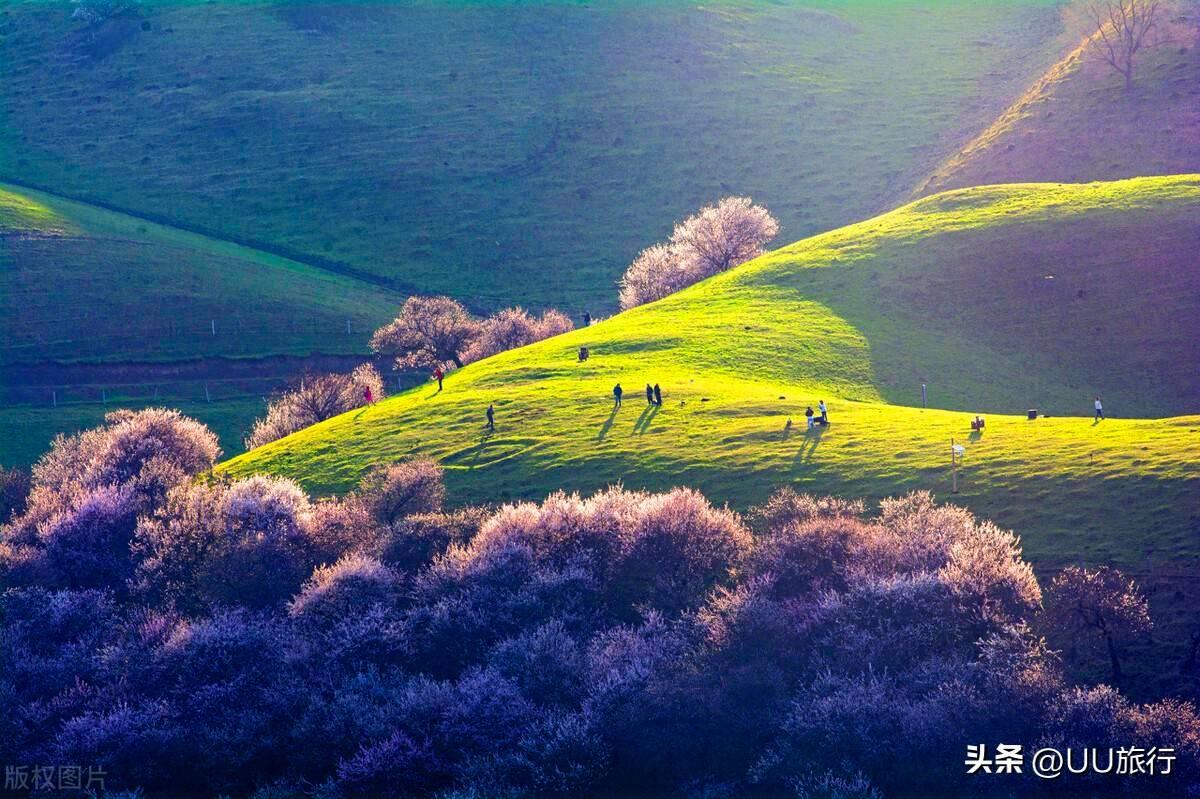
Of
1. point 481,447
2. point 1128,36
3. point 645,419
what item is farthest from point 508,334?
point 1128,36

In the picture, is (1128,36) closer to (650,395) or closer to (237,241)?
(650,395)

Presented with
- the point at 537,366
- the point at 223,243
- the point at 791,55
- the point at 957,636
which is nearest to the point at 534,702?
the point at 957,636

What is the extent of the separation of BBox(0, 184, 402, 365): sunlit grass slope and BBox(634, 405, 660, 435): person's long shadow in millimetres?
47548

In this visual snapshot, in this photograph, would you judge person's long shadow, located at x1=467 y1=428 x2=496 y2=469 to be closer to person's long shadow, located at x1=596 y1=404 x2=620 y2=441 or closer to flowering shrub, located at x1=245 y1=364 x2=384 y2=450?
person's long shadow, located at x1=596 y1=404 x2=620 y2=441

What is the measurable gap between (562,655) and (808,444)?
647 inches

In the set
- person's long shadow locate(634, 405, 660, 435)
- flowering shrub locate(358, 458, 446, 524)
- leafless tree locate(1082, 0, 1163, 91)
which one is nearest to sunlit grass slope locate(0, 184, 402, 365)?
person's long shadow locate(634, 405, 660, 435)

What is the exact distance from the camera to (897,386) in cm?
6606

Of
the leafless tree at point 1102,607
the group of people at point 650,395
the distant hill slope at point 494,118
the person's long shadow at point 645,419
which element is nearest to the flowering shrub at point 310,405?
the group of people at point 650,395

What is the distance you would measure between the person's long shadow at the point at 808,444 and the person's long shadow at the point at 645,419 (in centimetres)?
811

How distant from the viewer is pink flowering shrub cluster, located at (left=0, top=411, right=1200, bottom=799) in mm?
37000

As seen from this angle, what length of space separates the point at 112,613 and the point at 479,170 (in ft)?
317

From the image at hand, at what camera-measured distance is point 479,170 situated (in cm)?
14050

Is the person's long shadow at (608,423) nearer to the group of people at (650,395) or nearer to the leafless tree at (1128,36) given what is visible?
the group of people at (650,395)

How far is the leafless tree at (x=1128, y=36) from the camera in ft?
392
